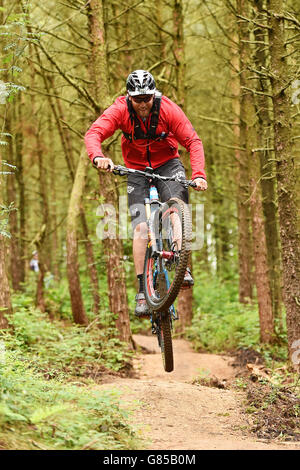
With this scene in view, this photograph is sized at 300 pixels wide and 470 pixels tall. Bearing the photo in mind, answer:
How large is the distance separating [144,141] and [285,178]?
9.72 feet

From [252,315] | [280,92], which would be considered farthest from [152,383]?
[252,315]

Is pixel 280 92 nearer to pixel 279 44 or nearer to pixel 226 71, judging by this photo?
pixel 279 44

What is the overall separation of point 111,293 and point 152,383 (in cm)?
249

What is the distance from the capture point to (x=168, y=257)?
228 inches

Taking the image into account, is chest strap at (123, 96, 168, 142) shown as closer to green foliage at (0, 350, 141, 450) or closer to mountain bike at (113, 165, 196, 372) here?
mountain bike at (113, 165, 196, 372)

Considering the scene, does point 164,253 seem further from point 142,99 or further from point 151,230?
point 142,99

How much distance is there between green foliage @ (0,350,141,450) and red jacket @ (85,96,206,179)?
2480 millimetres

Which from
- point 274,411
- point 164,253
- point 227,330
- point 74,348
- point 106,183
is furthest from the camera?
point 227,330

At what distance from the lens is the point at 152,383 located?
7.79m

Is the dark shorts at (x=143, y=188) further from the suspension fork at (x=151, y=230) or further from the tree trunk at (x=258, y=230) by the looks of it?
the tree trunk at (x=258, y=230)

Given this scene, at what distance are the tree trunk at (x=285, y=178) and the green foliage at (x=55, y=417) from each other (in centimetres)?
401

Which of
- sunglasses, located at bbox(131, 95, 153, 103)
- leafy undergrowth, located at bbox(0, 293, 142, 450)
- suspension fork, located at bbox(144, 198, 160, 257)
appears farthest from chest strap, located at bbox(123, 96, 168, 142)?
leafy undergrowth, located at bbox(0, 293, 142, 450)

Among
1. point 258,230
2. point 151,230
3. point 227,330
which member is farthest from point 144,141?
point 227,330

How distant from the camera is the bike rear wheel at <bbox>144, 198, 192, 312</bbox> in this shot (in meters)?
5.42
